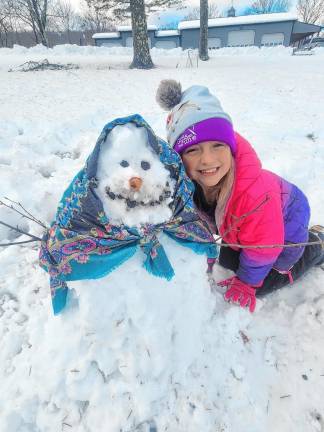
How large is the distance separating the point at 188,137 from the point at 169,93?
1.09ft

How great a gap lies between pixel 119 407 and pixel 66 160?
2352 mm

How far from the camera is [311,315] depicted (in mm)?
1579

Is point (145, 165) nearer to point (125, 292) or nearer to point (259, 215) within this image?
point (125, 292)

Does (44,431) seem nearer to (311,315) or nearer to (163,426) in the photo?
(163,426)

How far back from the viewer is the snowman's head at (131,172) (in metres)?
0.93

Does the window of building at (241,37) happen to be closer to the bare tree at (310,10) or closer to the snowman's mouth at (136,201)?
the bare tree at (310,10)

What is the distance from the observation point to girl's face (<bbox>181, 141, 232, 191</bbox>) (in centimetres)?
131

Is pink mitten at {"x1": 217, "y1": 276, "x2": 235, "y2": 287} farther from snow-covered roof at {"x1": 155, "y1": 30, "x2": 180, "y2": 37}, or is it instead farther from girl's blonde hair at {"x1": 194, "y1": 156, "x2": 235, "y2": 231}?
snow-covered roof at {"x1": 155, "y1": 30, "x2": 180, "y2": 37}

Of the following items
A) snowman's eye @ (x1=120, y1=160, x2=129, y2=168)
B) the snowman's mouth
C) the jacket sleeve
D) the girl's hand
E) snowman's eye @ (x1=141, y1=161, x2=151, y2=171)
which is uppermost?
snowman's eye @ (x1=120, y1=160, x2=129, y2=168)

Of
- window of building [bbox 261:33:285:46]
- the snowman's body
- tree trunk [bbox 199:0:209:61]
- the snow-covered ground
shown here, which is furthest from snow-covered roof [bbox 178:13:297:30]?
the snowman's body

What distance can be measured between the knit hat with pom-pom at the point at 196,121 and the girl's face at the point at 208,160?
0.03 metres

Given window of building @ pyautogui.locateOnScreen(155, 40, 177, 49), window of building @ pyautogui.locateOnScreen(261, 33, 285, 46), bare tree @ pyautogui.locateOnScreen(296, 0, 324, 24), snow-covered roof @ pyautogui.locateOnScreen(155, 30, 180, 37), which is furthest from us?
bare tree @ pyautogui.locateOnScreen(296, 0, 324, 24)

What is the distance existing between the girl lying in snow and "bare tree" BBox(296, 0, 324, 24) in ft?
126

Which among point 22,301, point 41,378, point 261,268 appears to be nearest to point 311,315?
point 261,268
